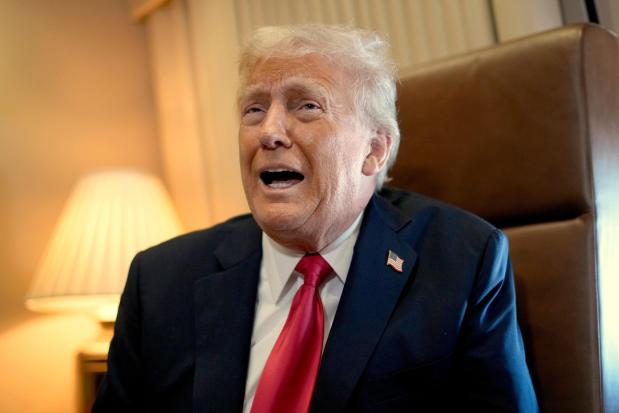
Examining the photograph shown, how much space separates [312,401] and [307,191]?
36 cm

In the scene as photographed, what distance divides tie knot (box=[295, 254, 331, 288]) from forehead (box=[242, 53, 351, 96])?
1.04 ft

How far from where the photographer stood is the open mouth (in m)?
1.08

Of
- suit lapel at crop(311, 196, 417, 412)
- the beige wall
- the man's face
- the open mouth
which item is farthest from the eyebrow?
the beige wall

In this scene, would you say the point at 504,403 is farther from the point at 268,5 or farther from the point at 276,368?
the point at 268,5

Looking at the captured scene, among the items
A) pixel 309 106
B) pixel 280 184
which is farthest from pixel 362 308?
pixel 309 106

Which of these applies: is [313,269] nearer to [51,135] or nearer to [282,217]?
[282,217]

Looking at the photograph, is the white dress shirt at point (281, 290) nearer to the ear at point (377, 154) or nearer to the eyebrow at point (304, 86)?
the ear at point (377, 154)

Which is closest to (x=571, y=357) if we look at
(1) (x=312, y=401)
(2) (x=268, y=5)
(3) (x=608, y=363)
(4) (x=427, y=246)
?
(3) (x=608, y=363)

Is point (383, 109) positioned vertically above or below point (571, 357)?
above

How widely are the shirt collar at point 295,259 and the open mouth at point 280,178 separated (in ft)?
0.47

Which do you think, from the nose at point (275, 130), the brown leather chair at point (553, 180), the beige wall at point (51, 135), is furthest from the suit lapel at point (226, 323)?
the beige wall at point (51, 135)

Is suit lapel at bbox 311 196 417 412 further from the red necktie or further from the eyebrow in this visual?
the eyebrow

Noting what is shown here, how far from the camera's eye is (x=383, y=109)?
1185mm

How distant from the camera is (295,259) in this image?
1.16 metres
